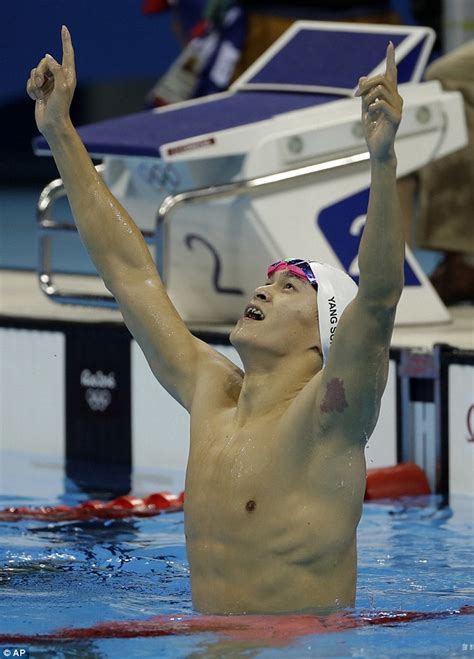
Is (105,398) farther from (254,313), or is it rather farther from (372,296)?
(372,296)

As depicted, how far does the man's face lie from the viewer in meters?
2.99

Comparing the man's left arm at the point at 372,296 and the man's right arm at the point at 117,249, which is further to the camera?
the man's right arm at the point at 117,249

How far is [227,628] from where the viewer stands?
2.94m

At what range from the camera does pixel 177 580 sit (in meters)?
3.89

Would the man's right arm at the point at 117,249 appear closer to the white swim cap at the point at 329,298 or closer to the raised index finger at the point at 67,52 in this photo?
the raised index finger at the point at 67,52

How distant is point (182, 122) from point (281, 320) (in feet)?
9.20

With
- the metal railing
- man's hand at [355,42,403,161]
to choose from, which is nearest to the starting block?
the metal railing

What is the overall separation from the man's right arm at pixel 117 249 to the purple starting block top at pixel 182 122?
2.03 m

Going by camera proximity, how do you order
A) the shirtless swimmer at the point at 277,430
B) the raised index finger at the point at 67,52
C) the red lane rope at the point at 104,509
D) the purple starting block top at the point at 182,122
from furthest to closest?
the purple starting block top at the point at 182,122
the red lane rope at the point at 104,509
the raised index finger at the point at 67,52
the shirtless swimmer at the point at 277,430

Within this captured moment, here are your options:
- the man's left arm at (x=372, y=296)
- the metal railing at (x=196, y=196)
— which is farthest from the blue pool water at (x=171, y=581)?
the metal railing at (x=196, y=196)

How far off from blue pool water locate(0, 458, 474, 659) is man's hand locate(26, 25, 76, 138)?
103 centimetres

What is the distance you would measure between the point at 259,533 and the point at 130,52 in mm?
9135

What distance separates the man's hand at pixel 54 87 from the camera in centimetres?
327

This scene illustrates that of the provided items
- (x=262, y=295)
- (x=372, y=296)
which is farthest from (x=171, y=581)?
(x=372, y=296)
